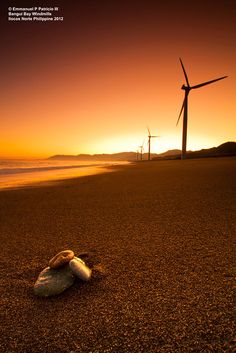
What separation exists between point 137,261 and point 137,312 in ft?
2.84

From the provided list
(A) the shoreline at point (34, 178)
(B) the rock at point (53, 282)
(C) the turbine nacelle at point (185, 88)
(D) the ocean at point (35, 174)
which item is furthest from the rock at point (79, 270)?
(C) the turbine nacelle at point (185, 88)

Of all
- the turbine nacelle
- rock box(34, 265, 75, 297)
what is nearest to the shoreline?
Answer: rock box(34, 265, 75, 297)

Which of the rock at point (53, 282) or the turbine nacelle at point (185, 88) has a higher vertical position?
the turbine nacelle at point (185, 88)

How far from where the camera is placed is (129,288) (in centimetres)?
221

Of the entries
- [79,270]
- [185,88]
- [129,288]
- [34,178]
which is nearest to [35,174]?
[34,178]

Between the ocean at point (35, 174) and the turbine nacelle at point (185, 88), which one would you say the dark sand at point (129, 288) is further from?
the turbine nacelle at point (185, 88)

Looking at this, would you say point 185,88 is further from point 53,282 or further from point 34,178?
point 53,282

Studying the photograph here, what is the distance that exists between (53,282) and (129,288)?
2.76ft

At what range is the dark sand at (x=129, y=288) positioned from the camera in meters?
1.62

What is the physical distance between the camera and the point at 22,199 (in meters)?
7.12

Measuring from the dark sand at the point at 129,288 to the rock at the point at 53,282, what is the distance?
65 millimetres

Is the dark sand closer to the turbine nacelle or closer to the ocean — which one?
the ocean

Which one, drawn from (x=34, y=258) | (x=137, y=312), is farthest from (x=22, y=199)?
(x=137, y=312)

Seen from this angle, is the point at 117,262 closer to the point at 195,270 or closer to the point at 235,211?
the point at 195,270
